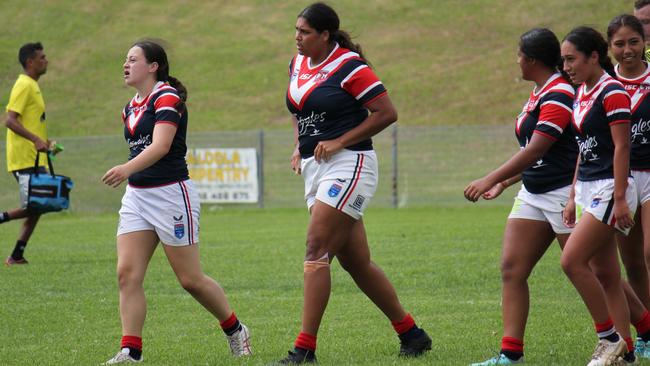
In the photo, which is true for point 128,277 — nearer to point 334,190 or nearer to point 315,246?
point 315,246

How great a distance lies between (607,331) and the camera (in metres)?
6.02

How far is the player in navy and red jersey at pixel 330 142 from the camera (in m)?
6.39

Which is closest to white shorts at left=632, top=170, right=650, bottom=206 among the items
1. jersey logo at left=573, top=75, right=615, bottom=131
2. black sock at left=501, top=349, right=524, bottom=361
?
jersey logo at left=573, top=75, right=615, bottom=131

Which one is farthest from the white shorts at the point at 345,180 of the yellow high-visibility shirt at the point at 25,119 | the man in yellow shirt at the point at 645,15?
the yellow high-visibility shirt at the point at 25,119

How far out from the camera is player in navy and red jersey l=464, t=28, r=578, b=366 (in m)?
6.25

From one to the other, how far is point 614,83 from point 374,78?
144 centimetres

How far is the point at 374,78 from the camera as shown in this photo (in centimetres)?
647

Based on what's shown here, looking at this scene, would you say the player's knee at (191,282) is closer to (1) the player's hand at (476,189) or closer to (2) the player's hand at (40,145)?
(1) the player's hand at (476,189)

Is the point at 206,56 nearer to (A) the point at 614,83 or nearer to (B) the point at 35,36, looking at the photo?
(B) the point at 35,36

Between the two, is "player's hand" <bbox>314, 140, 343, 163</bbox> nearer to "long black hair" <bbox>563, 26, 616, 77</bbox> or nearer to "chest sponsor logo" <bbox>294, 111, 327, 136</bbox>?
"chest sponsor logo" <bbox>294, 111, 327, 136</bbox>

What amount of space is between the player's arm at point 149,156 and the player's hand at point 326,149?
37.4 inches

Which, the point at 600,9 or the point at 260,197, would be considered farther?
the point at 600,9

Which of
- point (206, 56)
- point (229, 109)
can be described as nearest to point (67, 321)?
point (229, 109)

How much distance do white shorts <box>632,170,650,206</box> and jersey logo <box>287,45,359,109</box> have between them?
1.87 metres
